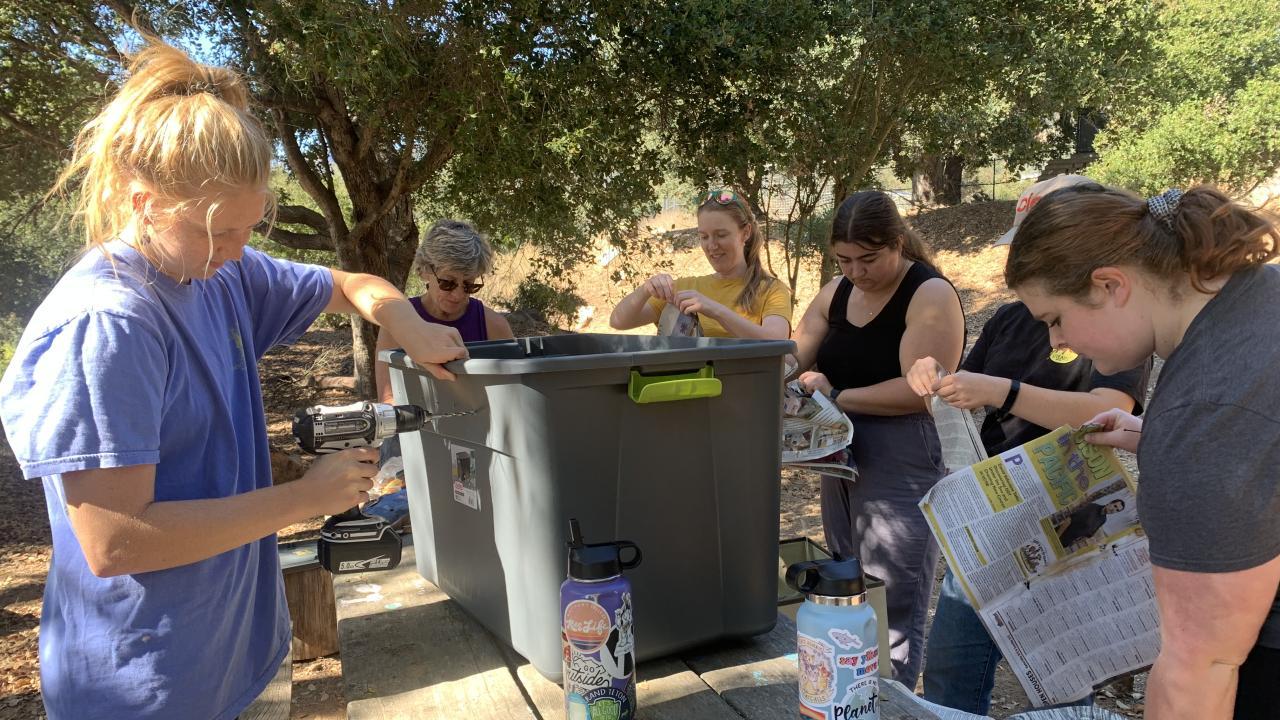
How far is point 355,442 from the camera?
4.32 ft

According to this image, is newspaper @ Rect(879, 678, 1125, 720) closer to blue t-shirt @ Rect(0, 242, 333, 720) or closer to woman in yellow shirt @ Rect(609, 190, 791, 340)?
blue t-shirt @ Rect(0, 242, 333, 720)

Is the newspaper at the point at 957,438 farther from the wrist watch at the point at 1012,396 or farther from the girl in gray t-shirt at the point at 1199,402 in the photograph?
the girl in gray t-shirt at the point at 1199,402

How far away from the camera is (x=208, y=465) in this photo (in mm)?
1283

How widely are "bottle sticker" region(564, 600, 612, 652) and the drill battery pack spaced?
463 mm

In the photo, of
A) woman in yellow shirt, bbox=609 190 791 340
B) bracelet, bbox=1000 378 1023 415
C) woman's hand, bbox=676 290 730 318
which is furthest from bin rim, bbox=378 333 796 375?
woman in yellow shirt, bbox=609 190 791 340

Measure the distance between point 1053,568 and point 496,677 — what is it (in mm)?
1045

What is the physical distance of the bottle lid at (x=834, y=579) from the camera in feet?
3.38

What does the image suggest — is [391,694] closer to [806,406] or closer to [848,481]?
[806,406]

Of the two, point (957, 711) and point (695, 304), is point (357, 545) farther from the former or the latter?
point (695, 304)

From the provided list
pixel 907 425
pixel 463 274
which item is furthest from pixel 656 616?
pixel 463 274

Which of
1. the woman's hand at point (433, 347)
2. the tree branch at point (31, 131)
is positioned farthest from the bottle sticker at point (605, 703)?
the tree branch at point (31, 131)

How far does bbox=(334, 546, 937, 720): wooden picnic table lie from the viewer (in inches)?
49.6

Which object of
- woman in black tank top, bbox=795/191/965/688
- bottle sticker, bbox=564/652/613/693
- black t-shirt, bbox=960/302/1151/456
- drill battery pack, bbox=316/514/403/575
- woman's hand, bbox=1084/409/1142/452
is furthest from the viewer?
woman in black tank top, bbox=795/191/965/688

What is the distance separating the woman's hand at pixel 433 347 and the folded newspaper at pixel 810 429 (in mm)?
932
